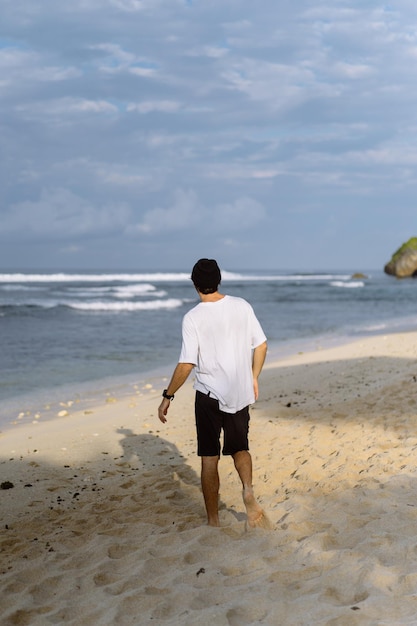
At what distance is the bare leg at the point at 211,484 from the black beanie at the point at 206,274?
1.27 metres

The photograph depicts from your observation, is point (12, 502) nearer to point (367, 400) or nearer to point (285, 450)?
point (285, 450)

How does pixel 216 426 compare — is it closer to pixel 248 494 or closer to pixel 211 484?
pixel 211 484

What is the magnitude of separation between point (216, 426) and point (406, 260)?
238ft

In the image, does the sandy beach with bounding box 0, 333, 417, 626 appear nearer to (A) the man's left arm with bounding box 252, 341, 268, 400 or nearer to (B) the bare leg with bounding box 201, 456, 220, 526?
(B) the bare leg with bounding box 201, 456, 220, 526

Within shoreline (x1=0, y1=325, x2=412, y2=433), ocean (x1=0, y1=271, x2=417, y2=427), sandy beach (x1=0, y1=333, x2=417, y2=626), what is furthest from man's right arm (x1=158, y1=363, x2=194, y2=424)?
ocean (x1=0, y1=271, x2=417, y2=427)

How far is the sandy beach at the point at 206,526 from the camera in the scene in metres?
3.69

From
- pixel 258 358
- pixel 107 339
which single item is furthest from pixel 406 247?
pixel 258 358

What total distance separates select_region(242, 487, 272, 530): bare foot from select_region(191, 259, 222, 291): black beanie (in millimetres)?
1535

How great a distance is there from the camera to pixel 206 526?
16.0 ft

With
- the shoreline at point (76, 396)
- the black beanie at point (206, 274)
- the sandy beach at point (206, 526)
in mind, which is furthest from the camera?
the shoreline at point (76, 396)

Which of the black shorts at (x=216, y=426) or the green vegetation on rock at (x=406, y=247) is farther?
the green vegetation on rock at (x=406, y=247)

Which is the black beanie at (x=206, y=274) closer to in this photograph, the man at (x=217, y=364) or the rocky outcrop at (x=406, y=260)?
the man at (x=217, y=364)

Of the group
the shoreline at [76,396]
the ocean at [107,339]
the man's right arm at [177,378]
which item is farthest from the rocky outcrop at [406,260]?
the man's right arm at [177,378]

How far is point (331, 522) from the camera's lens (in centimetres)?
475
